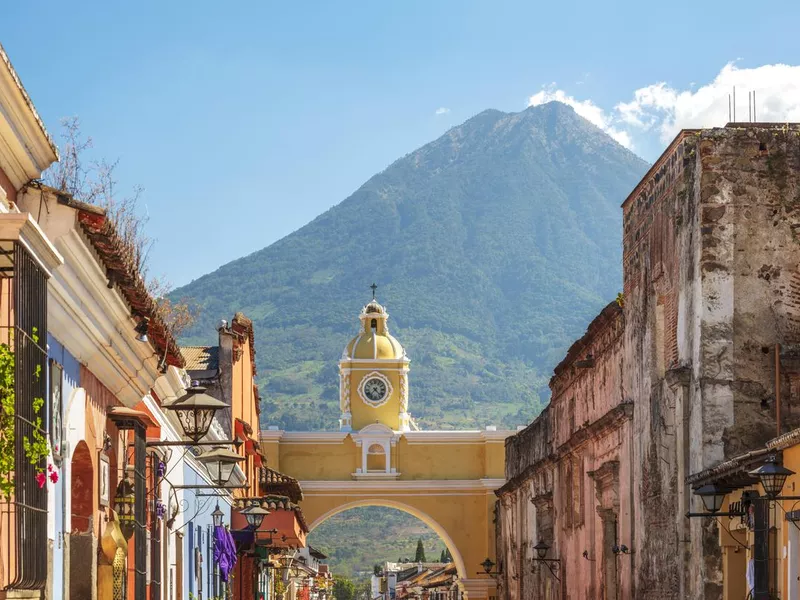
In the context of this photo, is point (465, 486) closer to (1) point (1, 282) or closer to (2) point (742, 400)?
(2) point (742, 400)

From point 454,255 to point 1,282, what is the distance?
182 m

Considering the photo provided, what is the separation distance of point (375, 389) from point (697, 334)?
142 feet

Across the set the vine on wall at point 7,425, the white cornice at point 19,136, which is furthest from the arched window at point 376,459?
the vine on wall at point 7,425

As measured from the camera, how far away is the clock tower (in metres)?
61.4

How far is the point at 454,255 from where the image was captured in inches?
7480

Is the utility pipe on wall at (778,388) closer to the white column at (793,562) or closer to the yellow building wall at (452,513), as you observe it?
the white column at (793,562)

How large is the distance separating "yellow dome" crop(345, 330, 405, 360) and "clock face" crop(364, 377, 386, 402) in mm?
1265

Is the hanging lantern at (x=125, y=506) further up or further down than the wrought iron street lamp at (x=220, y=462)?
further down

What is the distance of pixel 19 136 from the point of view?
864 centimetres

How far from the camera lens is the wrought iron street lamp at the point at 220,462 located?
57.1 feet

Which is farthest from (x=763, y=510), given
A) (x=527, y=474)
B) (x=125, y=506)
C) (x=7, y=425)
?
(x=527, y=474)

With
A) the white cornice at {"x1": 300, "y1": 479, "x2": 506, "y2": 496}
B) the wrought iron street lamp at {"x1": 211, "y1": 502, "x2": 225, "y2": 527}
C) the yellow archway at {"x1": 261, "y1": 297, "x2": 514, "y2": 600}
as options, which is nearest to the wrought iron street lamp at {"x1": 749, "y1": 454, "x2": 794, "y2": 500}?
the wrought iron street lamp at {"x1": 211, "y1": 502, "x2": 225, "y2": 527}

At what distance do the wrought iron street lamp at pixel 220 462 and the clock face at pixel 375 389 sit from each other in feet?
136

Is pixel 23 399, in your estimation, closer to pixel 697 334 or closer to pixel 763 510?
pixel 763 510
